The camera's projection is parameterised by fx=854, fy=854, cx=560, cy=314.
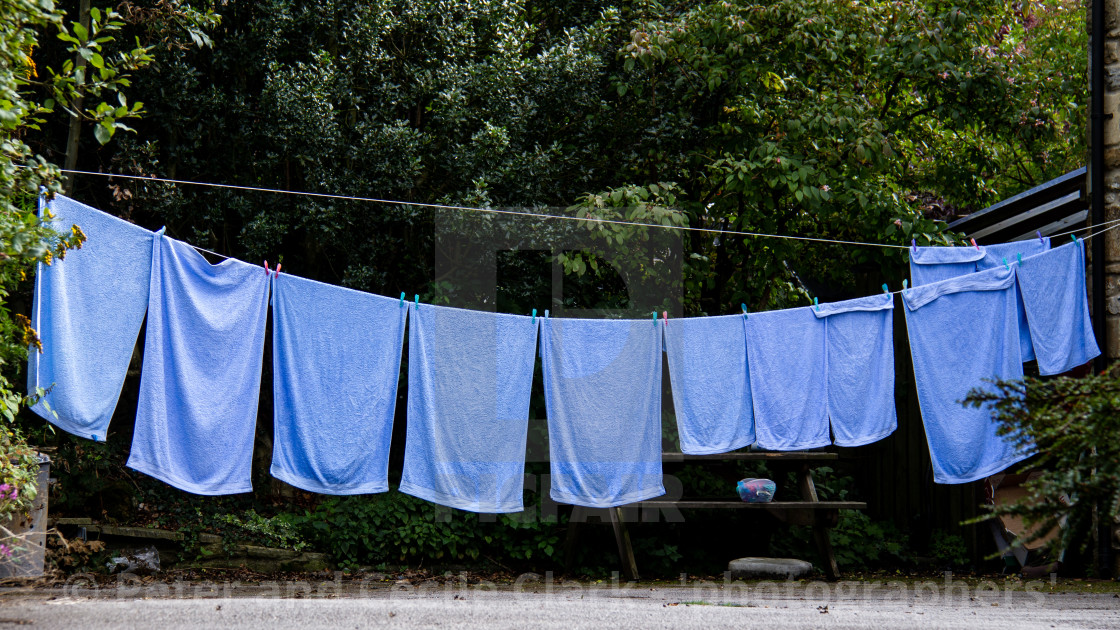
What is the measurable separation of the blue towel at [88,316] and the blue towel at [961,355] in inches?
172

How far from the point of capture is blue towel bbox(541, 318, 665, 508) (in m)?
5.12

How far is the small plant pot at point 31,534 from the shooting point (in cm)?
452

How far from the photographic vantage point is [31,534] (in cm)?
459

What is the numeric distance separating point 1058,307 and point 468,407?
12.1 feet

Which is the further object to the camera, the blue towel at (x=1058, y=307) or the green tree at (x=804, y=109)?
the green tree at (x=804, y=109)

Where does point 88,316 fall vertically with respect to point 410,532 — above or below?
above

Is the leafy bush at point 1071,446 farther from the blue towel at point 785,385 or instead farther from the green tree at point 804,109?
the green tree at point 804,109

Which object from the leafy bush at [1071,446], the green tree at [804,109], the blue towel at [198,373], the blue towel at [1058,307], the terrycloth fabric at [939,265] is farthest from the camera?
the green tree at [804,109]

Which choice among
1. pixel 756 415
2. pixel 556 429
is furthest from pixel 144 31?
pixel 756 415

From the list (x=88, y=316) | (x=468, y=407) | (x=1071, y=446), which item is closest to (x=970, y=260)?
(x=1071, y=446)

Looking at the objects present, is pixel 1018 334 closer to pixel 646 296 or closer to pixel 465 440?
pixel 646 296

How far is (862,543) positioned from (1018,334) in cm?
237

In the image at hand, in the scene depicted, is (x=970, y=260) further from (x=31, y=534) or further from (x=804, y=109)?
(x=31, y=534)

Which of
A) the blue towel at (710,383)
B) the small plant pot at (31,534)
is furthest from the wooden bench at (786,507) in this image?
the small plant pot at (31,534)
